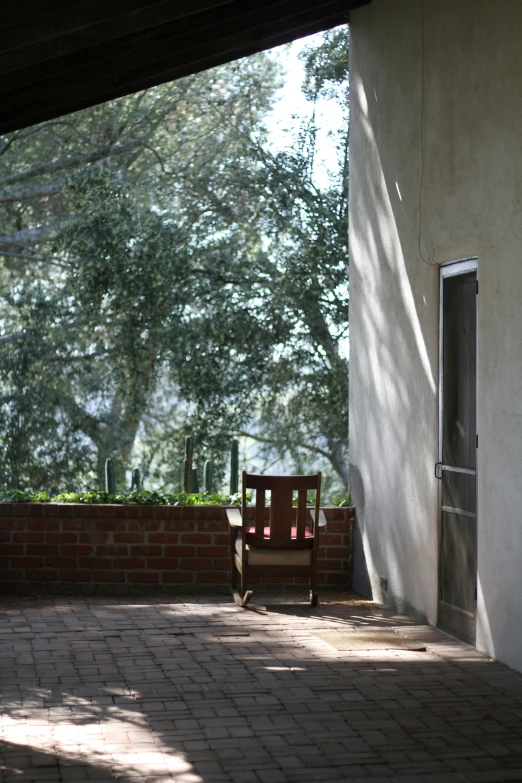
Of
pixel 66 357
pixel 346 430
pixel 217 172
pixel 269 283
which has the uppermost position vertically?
pixel 217 172

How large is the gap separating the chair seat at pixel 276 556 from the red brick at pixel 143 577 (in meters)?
1.09

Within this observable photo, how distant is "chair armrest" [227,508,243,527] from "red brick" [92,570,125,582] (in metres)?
1.01

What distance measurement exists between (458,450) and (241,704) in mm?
2275

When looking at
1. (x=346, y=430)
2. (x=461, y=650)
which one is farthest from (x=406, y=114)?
(x=346, y=430)

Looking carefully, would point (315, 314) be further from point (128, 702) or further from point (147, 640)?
point (128, 702)

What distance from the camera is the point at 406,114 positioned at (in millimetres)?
6879

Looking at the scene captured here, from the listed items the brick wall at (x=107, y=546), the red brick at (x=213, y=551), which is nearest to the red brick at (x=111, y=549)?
the brick wall at (x=107, y=546)

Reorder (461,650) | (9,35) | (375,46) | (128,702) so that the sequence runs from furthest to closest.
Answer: (375,46) → (461,650) → (9,35) → (128,702)

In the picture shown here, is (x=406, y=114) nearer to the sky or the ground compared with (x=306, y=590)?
nearer to the sky

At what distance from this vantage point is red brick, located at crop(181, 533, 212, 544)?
7582 millimetres

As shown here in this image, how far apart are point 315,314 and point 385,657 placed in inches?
319

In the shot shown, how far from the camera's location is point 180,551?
7.58 meters

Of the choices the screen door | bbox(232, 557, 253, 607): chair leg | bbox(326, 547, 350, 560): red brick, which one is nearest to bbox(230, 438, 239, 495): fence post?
bbox(326, 547, 350, 560): red brick

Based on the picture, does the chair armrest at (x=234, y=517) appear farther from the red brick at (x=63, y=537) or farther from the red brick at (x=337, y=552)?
the red brick at (x=63, y=537)
